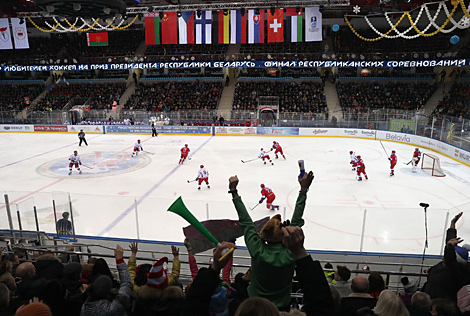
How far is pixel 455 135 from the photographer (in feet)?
60.1

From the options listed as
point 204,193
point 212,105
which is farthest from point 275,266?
point 212,105

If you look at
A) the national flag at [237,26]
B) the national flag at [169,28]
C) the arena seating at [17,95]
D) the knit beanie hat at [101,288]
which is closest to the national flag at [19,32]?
the arena seating at [17,95]

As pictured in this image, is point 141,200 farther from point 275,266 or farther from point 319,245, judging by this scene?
point 275,266

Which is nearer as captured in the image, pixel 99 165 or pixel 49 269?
pixel 49 269

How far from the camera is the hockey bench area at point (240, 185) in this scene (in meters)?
7.52

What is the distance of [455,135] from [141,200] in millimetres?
16863

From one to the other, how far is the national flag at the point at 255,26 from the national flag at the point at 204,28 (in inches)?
112

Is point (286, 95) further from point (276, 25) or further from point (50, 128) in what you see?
point (50, 128)

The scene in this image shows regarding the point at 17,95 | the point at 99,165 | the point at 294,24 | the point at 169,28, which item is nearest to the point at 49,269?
the point at 99,165

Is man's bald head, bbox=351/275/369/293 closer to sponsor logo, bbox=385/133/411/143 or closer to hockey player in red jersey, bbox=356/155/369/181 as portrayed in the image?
hockey player in red jersey, bbox=356/155/369/181

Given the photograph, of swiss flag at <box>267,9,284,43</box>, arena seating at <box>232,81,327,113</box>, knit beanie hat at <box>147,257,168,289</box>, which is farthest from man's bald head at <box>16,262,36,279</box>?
arena seating at <box>232,81,327,113</box>

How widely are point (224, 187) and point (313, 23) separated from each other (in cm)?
1614

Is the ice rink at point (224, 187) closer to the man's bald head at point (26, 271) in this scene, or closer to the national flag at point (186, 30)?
the man's bald head at point (26, 271)

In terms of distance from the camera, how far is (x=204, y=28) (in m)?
25.6
